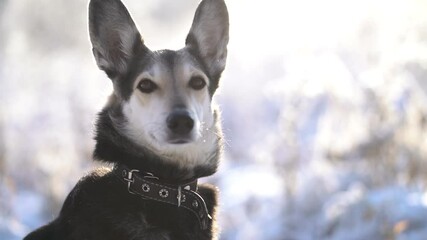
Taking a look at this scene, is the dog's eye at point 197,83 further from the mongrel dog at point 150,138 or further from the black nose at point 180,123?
the black nose at point 180,123

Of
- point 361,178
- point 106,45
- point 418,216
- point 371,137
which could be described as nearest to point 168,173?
point 106,45

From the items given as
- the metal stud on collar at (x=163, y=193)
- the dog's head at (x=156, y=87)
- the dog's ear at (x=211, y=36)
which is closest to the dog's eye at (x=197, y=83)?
the dog's head at (x=156, y=87)

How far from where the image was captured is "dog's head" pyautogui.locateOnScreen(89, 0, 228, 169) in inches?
152

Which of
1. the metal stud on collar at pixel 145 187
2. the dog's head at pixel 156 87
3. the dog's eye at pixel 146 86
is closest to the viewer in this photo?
the metal stud on collar at pixel 145 187

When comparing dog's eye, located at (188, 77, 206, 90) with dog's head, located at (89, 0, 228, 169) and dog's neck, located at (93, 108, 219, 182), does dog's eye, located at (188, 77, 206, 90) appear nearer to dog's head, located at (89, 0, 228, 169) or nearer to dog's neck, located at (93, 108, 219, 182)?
dog's head, located at (89, 0, 228, 169)

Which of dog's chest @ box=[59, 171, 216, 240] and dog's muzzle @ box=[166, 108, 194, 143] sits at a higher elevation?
dog's muzzle @ box=[166, 108, 194, 143]

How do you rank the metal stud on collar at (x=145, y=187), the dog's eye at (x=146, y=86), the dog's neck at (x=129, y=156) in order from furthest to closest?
the dog's eye at (x=146, y=86) → the dog's neck at (x=129, y=156) → the metal stud on collar at (x=145, y=187)

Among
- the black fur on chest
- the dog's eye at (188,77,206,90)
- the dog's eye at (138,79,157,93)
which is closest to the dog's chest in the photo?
the black fur on chest

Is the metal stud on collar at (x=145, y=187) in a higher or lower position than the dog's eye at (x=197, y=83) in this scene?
lower

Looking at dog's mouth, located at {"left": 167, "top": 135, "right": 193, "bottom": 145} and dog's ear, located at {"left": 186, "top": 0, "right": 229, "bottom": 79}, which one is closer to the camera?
dog's mouth, located at {"left": 167, "top": 135, "right": 193, "bottom": 145}

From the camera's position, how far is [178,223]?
3547 mm

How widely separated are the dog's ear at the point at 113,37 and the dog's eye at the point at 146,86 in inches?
7.8

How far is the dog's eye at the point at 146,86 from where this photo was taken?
408 centimetres

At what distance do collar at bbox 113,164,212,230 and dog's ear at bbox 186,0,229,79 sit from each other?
1.10 m
